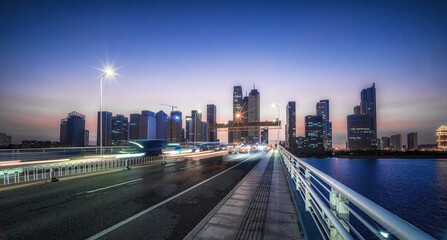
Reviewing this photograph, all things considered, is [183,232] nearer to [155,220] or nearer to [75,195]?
[155,220]

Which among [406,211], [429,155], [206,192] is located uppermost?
[206,192]

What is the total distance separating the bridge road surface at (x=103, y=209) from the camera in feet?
16.0

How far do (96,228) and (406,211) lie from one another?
4388cm

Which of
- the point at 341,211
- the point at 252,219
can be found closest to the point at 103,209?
the point at 252,219

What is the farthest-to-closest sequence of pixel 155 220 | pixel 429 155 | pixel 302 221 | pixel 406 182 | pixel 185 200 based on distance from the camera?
pixel 429 155 < pixel 406 182 < pixel 185 200 < pixel 155 220 < pixel 302 221

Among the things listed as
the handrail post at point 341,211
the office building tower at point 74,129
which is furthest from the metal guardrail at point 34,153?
the office building tower at point 74,129

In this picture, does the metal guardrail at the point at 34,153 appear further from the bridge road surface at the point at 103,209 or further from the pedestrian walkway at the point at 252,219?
the pedestrian walkway at the point at 252,219

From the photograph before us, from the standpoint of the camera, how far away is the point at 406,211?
101 ft

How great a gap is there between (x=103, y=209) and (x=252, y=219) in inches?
198

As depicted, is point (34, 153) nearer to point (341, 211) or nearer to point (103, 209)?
point (103, 209)

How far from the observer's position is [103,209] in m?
6.38

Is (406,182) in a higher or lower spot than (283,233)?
lower

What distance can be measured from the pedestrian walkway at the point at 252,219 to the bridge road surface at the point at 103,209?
1.59 feet

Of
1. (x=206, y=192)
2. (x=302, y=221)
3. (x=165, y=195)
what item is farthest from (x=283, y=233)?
(x=165, y=195)
